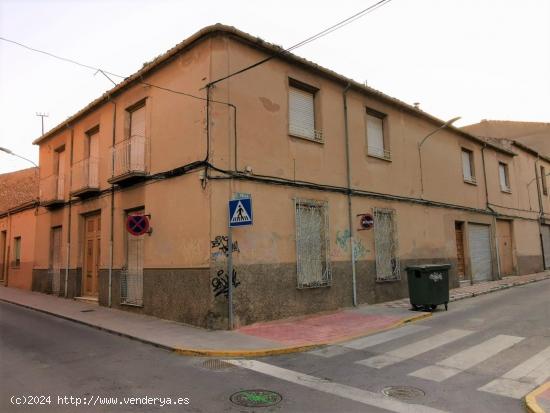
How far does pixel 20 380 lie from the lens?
5762 mm

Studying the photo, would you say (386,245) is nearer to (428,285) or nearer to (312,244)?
(428,285)

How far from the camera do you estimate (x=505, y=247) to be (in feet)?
69.8

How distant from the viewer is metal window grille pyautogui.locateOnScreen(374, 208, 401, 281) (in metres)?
13.5

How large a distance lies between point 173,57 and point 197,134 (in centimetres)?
256

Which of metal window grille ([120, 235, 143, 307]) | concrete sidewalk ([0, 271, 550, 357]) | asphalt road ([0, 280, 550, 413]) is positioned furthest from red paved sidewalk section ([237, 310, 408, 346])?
metal window grille ([120, 235, 143, 307])

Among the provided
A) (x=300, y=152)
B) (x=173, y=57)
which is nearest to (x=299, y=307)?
(x=300, y=152)

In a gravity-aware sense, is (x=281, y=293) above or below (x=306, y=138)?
below

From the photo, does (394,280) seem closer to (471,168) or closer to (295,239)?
(295,239)

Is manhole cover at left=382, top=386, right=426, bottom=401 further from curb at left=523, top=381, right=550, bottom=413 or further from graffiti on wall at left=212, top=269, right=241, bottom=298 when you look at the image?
graffiti on wall at left=212, top=269, right=241, bottom=298

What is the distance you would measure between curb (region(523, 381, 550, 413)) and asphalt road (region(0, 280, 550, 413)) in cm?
11

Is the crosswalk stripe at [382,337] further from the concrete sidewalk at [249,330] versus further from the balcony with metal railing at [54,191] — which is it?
the balcony with metal railing at [54,191]

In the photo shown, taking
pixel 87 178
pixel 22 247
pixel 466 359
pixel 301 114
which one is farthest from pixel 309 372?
pixel 22 247

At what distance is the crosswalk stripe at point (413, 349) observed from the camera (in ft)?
22.1

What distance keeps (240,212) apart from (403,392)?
506 centimetres
